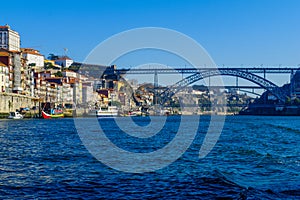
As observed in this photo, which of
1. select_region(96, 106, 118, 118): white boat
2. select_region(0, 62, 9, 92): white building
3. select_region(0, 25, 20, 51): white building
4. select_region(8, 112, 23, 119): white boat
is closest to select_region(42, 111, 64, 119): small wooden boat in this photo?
select_region(8, 112, 23, 119): white boat

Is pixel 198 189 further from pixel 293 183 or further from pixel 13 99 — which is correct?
pixel 13 99

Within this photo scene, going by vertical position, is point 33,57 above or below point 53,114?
above

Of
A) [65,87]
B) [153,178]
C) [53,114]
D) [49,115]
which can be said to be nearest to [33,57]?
[65,87]

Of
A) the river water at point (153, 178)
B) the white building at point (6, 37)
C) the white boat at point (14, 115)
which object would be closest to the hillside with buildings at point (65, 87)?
the white building at point (6, 37)

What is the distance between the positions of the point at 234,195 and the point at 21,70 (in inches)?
2907

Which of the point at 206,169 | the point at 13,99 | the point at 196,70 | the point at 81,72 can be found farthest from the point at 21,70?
the point at 206,169

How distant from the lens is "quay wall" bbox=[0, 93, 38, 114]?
63.9 metres

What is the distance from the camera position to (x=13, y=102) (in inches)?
2675

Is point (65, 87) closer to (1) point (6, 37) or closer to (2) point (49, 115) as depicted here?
(1) point (6, 37)

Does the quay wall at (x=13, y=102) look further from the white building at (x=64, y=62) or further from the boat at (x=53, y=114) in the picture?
the white building at (x=64, y=62)

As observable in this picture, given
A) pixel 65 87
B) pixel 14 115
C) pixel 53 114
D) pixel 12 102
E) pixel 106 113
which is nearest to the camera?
pixel 14 115

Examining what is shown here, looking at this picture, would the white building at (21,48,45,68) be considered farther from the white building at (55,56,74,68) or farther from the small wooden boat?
the small wooden boat

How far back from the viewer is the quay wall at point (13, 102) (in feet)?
210

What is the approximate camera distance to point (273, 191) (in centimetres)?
1071
